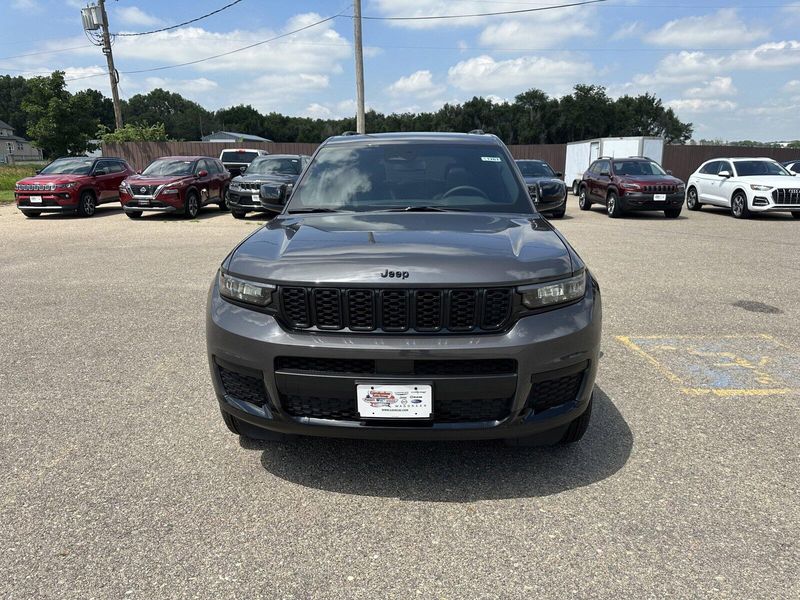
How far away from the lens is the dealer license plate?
2506mm

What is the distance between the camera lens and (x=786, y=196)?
15.2 meters

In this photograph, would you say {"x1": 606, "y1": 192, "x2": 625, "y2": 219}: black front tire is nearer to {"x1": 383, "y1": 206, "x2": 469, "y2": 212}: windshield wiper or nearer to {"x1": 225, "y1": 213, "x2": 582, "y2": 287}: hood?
{"x1": 383, "y1": 206, "x2": 469, "y2": 212}: windshield wiper

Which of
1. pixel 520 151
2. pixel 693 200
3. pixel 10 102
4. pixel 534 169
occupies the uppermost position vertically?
pixel 10 102

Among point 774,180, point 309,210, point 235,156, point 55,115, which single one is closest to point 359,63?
point 235,156

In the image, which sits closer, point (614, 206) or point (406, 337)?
point (406, 337)

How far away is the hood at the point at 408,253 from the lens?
2578mm

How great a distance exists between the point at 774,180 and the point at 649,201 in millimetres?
3298

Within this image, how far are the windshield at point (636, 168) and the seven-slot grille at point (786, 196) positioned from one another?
2.79 metres

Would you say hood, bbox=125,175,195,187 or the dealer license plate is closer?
the dealer license plate

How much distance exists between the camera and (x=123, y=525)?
8.37 feet

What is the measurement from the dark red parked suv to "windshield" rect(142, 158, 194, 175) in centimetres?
1182

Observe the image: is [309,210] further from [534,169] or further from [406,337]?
[534,169]

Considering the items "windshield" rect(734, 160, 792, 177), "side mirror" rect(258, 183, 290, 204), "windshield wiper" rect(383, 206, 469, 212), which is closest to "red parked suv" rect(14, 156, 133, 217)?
"side mirror" rect(258, 183, 290, 204)

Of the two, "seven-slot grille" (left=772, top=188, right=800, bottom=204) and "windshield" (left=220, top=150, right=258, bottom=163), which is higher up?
"windshield" (left=220, top=150, right=258, bottom=163)
